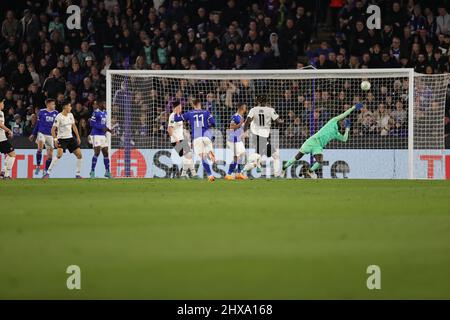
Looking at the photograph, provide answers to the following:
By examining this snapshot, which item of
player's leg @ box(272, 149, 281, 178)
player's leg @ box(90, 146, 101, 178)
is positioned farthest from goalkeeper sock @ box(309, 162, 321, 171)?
player's leg @ box(90, 146, 101, 178)

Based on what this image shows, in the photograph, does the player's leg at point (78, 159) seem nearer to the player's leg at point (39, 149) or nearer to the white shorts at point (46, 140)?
the white shorts at point (46, 140)

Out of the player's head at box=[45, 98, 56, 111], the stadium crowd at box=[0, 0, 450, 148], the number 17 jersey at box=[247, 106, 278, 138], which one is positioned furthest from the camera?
the stadium crowd at box=[0, 0, 450, 148]

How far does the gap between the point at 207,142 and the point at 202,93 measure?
3529mm

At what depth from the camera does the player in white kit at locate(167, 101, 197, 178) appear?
23094mm

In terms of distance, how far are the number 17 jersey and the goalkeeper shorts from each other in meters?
1.01

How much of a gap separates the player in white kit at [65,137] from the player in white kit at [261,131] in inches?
165

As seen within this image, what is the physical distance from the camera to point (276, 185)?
735 inches

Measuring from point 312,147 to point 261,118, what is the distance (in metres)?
1.43

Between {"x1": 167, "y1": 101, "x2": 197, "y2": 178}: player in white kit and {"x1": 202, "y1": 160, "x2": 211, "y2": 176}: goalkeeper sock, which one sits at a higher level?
{"x1": 167, "y1": 101, "x2": 197, "y2": 178}: player in white kit

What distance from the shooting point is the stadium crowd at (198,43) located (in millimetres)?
26047

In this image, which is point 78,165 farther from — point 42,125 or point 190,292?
point 190,292

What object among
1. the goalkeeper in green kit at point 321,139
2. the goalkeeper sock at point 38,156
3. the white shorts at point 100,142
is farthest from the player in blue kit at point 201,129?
the goalkeeper sock at point 38,156

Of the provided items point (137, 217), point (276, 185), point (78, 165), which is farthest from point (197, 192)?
point (78, 165)

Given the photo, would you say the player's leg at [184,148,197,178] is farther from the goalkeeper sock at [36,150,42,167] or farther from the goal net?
the goalkeeper sock at [36,150,42,167]
